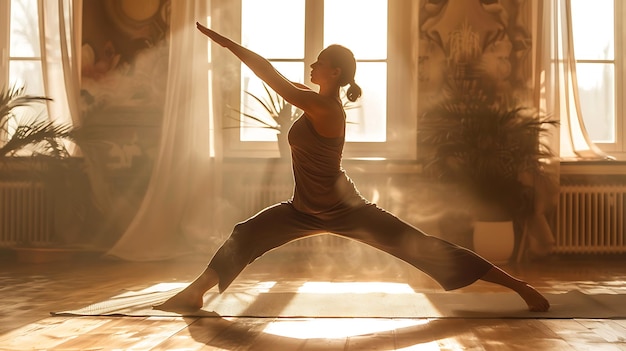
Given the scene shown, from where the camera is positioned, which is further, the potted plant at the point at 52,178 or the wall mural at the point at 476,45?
the wall mural at the point at 476,45

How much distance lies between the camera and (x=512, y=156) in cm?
463

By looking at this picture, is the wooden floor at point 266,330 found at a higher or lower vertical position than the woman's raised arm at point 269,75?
lower

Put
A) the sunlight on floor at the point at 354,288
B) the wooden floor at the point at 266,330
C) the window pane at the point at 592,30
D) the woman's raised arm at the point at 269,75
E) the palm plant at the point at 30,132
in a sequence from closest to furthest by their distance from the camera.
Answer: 1. the wooden floor at the point at 266,330
2. the woman's raised arm at the point at 269,75
3. the sunlight on floor at the point at 354,288
4. the palm plant at the point at 30,132
5. the window pane at the point at 592,30

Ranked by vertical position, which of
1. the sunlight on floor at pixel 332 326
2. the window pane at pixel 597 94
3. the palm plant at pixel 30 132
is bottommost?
the sunlight on floor at pixel 332 326

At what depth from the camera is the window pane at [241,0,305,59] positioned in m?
5.18

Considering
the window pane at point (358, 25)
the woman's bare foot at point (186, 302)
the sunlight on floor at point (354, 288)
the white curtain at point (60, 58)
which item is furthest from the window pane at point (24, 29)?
the woman's bare foot at point (186, 302)

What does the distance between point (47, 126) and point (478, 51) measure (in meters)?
2.69

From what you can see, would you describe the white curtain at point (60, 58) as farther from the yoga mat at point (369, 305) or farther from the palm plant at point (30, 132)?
the yoga mat at point (369, 305)

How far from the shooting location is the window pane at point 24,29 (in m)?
5.20

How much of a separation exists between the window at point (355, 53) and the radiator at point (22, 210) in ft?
4.11

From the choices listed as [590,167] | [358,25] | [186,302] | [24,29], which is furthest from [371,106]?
[186,302]

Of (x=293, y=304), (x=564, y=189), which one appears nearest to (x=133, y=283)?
(x=293, y=304)

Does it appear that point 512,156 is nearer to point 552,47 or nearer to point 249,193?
point 552,47

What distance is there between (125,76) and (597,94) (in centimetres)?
311
